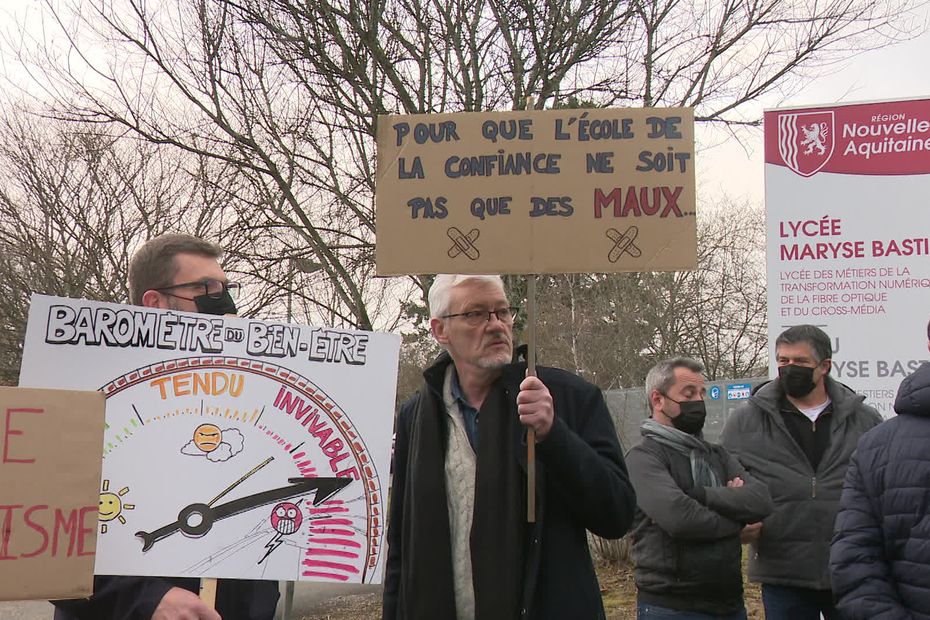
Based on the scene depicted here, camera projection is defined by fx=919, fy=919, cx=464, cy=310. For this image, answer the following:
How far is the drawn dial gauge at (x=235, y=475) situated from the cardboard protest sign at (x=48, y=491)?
57cm

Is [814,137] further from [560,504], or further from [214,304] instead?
[214,304]

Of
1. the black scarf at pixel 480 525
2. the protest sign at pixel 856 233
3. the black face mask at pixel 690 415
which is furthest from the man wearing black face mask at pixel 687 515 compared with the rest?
the protest sign at pixel 856 233

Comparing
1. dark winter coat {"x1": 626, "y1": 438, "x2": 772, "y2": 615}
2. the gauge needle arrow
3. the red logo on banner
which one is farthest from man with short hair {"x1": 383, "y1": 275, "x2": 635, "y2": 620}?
the red logo on banner

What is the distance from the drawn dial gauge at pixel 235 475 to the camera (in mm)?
2328

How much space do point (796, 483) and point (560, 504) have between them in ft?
5.38

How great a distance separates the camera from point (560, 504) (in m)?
2.63

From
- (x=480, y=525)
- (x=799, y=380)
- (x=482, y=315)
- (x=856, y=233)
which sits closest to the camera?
(x=480, y=525)

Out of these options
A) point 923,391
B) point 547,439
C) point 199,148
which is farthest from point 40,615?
point 923,391

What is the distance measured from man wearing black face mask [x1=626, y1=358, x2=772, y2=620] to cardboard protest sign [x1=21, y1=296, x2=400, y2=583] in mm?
1443

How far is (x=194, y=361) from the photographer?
8.10 feet

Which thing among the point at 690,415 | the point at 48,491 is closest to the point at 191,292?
the point at 48,491

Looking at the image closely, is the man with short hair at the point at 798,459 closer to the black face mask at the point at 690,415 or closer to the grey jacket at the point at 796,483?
the grey jacket at the point at 796,483

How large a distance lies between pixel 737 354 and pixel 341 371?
74.6 ft

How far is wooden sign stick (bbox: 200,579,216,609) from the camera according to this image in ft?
7.59
